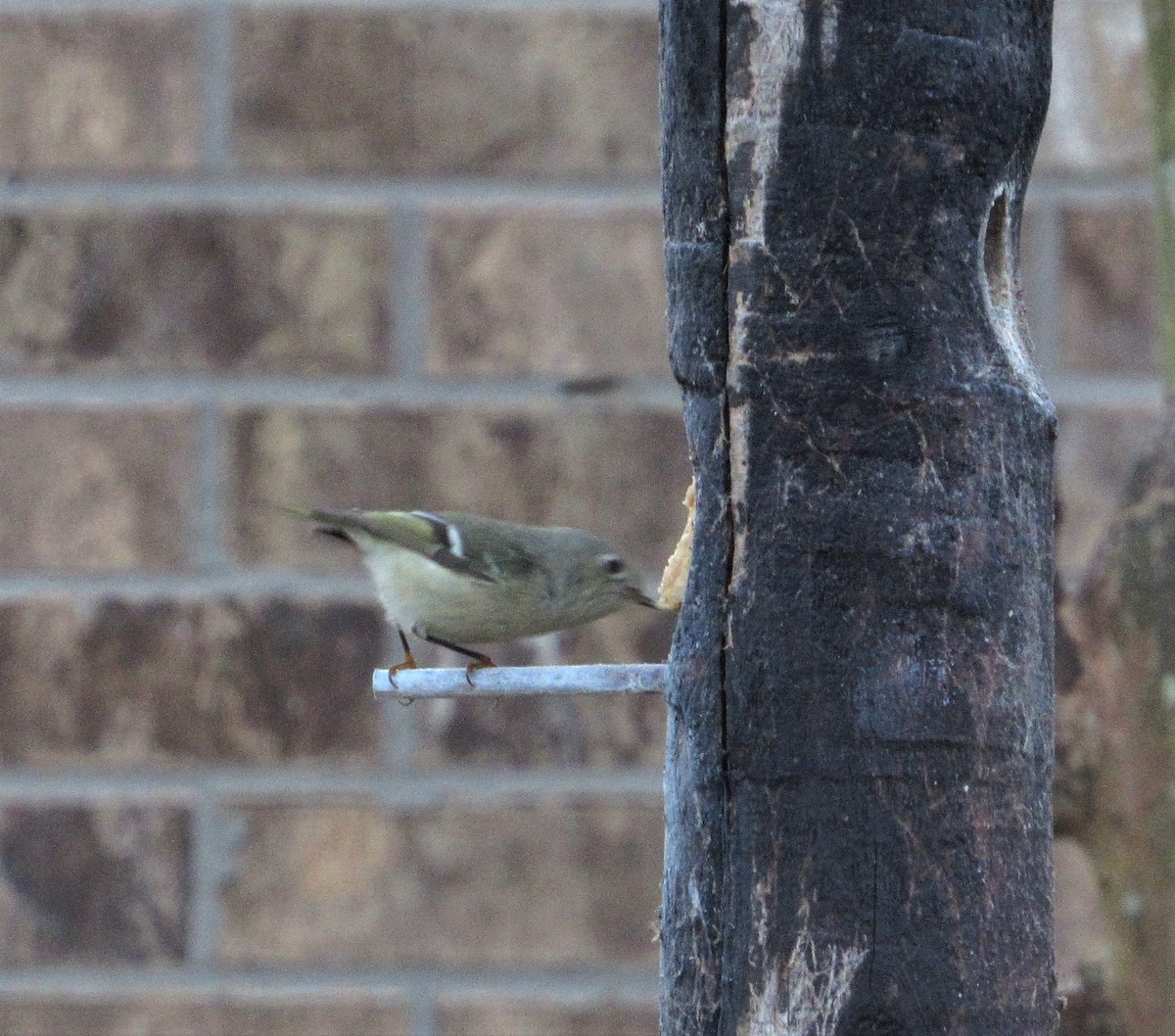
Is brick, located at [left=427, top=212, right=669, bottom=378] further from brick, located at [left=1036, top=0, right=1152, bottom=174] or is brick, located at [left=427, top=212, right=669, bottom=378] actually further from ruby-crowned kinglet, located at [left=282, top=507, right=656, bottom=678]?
brick, located at [left=1036, top=0, right=1152, bottom=174]

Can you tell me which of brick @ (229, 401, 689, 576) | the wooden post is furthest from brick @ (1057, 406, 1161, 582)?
the wooden post

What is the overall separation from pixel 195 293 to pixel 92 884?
0.70 meters

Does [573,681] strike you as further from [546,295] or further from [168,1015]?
[168,1015]

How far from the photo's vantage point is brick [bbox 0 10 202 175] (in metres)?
2.52

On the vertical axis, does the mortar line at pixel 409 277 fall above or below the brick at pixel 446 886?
above

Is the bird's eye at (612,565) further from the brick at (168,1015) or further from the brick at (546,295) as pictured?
the brick at (168,1015)

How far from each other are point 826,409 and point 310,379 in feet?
4.19

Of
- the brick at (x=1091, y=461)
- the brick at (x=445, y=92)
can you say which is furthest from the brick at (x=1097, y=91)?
the brick at (x=445, y=92)

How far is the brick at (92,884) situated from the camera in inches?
97.4

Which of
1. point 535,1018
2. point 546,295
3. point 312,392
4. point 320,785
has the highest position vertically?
point 546,295

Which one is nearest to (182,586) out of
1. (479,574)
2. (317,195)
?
(479,574)

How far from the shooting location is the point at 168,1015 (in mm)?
2494

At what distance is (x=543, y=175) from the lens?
250cm

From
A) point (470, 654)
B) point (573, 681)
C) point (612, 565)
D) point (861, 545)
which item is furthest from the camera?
point (470, 654)
